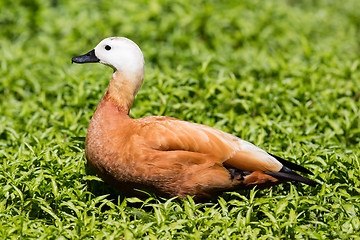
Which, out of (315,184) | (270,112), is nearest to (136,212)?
(315,184)

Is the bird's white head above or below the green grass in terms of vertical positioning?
above

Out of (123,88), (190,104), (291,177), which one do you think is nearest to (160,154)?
(123,88)

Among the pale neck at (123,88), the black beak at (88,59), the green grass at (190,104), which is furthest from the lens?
the black beak at (88,59)

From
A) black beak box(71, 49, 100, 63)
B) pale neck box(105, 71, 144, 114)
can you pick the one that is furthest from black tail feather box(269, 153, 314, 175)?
black beak box(71, 49, 100, 63)

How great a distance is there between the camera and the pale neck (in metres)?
3.84

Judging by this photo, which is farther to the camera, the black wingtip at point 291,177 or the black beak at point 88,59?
the black beak at point 88,59

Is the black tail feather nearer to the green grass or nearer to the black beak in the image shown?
the green grass

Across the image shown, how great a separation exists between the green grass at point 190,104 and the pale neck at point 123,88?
60 cm

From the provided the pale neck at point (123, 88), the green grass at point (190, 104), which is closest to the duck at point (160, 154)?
the pale neck at point (123, 88)

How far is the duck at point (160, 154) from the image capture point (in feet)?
11.8

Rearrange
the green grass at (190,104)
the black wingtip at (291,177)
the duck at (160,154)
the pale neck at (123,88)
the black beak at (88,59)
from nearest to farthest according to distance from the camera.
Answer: the green grass at (190,104), the duck at (160,154), the black wingtip at (291,177), the pale neck at (123,88), the black beak at (88,59)

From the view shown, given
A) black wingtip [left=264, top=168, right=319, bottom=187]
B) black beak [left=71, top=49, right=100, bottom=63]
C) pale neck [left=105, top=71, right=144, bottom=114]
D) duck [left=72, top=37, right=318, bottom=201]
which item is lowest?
black wingtip [left=264, top=168, right=319, bottom=187]

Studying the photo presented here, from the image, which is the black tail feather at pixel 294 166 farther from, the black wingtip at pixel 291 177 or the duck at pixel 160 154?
the black wingtip at pixel 291 177

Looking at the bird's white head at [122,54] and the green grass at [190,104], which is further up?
the bird's white head at [122,54]
